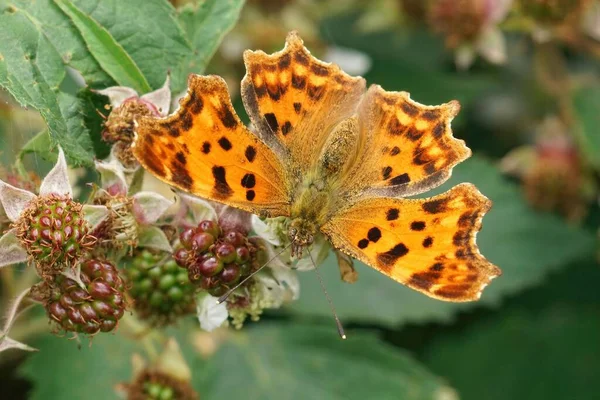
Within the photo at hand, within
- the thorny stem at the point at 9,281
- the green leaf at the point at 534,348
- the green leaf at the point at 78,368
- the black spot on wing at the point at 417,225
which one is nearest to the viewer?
the black spot on wing at the point at 417,225

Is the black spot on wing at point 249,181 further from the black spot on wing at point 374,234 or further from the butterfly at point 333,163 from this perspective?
the black spot on wing at point 374,234

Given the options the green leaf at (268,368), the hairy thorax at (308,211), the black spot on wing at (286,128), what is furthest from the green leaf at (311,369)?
the black spot on wing at (286,128)

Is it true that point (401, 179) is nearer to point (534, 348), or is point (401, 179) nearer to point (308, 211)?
point (308, 211)

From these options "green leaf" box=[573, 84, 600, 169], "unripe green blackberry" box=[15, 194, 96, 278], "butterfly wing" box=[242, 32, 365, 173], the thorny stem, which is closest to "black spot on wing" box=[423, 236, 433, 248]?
"butterfly wing" box=[242, 32, 365, 173]

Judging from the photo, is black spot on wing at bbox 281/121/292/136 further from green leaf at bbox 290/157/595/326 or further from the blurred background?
green leaf at bbox 290/157/595/326

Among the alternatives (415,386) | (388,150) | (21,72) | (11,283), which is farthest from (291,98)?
A: (415,386)

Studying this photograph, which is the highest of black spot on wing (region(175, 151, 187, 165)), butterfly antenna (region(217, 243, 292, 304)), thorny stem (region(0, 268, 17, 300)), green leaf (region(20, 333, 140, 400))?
black spot on wing (region(175, 151, 187, 165))

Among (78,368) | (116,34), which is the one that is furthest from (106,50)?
(78,368)
